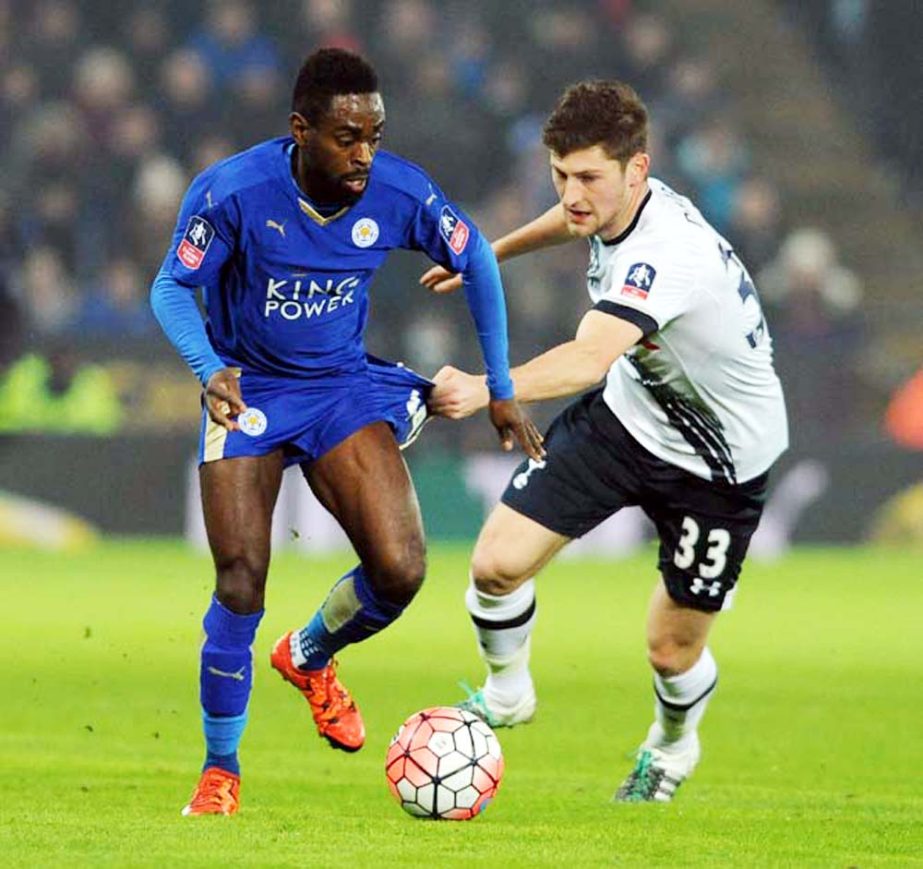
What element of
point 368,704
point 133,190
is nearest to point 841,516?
point 133,190

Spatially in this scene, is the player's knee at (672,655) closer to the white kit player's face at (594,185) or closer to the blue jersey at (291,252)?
the blue jersey at (291,252)

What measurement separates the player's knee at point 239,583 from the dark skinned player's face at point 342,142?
1100 millimetres

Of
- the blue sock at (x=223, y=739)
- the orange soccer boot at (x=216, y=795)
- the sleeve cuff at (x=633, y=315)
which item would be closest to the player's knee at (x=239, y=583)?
the blue sock at (x=223, y=739)

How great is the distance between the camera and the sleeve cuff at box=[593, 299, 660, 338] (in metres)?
6.57

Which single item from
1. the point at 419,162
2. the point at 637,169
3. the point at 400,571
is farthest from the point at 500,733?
the point at 419,162

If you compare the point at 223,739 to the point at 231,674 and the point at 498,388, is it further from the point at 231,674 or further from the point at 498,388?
the point at 498,388

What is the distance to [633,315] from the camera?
6.57 meters

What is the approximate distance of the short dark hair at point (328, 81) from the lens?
614cm

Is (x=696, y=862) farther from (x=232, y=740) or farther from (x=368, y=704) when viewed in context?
(x=368, y=704)

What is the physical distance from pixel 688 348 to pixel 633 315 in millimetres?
474

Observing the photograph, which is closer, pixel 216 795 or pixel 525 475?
pixel 216 795

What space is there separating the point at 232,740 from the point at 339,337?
4.20 ft

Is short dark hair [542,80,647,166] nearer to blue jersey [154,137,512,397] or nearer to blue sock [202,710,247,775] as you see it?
blue jersey [154,137,512,397]

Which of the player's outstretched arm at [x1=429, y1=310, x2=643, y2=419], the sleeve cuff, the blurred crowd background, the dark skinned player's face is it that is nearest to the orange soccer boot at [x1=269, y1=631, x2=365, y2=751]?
the player's outstretched arm at [x1=429, y1=310, x2=643, y2=419]
